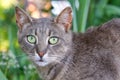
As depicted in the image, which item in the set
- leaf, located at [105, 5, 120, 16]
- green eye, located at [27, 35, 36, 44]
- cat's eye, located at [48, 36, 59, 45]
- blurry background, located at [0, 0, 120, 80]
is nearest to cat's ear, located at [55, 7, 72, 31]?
cat's eye, located at [48, 36, 59, 45]

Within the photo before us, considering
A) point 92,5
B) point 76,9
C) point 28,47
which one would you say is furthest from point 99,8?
point 28,47

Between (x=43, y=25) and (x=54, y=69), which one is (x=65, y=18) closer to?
(x=43, y=25)

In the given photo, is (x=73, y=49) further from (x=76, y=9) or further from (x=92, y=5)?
(x=92, y=5)

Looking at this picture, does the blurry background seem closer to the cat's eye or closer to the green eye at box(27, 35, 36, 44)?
the green eye at box(27, 35, 36, 44)

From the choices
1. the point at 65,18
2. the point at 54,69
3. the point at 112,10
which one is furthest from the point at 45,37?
the point at 112,10

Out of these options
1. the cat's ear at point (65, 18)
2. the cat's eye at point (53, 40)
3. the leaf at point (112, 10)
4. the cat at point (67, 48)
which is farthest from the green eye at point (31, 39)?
the leaf at point (112, 10)
